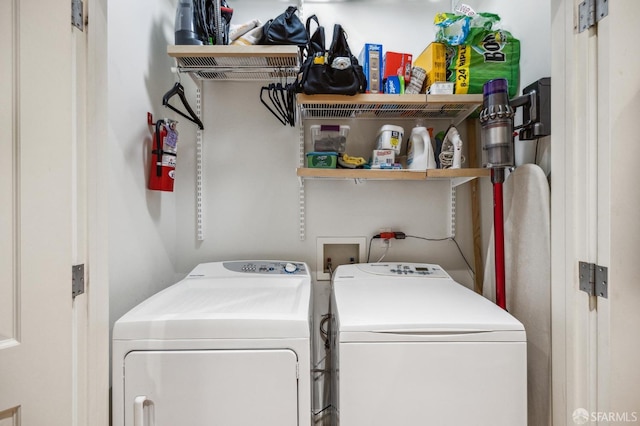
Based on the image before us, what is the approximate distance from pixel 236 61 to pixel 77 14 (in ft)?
2.70

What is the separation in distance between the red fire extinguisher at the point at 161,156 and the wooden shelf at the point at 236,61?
34cm

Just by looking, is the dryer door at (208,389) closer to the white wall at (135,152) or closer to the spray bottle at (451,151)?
the white wall at (135,152)

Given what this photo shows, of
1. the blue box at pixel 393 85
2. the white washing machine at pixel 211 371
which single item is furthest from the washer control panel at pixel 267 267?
the blue box at pixel 393 85

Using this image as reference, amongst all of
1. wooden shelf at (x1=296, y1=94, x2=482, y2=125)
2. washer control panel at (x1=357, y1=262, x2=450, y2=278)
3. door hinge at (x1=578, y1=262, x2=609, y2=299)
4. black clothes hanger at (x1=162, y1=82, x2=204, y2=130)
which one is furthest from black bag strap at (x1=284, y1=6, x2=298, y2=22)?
door hinge at (x1=578, y1=262, x2=609, y2=299)

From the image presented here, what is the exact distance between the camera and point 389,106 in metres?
1.78

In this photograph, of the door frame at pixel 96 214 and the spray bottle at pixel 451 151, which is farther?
the spray bottle at pixel 451 151

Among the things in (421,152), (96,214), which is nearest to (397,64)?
(421,152)

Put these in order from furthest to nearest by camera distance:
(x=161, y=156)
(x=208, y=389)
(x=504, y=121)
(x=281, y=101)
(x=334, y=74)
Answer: (x=281, y=101)
(x=161, y=156)
(x=334, y=74)
(x=504, y=121)
(x=208, y=389)

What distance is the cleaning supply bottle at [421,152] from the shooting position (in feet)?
5.74

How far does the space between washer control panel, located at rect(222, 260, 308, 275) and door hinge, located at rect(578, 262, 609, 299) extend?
120cm

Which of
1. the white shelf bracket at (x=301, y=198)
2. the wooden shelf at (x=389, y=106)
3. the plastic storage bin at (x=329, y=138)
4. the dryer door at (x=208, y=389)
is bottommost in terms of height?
the dryer door at (x=208, y=389)

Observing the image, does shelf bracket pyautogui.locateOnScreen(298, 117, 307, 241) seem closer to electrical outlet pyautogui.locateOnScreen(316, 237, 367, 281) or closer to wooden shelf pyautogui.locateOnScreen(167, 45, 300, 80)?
electrical outlet pyautogui.locateOnScreen(316, 237, 367, 281)

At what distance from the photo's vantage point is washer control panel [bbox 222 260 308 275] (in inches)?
71.3

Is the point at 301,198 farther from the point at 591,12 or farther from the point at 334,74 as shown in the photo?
the point at 591,12
